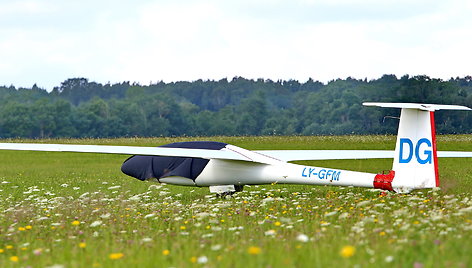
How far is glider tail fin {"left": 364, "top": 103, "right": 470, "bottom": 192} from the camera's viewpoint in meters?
12.4

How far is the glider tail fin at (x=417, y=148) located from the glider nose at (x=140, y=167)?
6.43 meters

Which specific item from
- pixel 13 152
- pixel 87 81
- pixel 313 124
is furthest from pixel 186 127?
pixel 13 152

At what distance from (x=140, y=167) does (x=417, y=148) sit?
23.2 ft

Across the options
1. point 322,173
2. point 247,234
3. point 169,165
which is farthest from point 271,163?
point 247,234

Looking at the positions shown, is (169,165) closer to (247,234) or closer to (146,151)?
(146,151)

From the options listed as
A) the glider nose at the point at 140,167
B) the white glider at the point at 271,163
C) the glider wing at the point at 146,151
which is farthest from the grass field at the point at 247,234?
the glider wing at the point at 146,151

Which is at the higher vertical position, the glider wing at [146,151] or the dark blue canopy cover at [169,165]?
the glider wing at [146,151]

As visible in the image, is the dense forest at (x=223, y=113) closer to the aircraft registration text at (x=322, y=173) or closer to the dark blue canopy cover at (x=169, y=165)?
the dark blue canopy cover at (x=169, y=165)

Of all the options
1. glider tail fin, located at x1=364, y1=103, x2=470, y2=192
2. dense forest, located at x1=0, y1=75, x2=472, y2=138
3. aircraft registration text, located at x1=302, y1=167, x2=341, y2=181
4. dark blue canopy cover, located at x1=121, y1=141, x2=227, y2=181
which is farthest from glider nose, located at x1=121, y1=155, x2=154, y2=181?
dense forest, located at x1=0, y1=75, x2=472, y2=138

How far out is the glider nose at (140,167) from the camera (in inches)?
664

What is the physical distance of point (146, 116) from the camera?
9806 centimetres

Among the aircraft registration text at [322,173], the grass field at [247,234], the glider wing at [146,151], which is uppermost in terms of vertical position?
the glider wing at [146,151]

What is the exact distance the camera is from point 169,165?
54.9 feet

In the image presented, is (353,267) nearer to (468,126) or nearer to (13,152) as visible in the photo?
(13,152)
